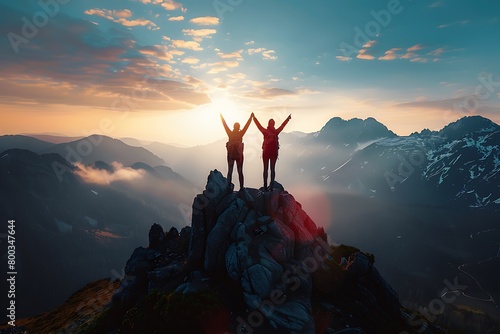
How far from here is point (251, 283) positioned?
2633 centimetres

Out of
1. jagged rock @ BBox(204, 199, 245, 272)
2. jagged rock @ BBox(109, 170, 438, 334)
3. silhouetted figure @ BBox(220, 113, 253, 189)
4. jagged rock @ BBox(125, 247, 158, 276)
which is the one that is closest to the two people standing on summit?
silhouetted figure @ BBox(220, 113, 253, 189)

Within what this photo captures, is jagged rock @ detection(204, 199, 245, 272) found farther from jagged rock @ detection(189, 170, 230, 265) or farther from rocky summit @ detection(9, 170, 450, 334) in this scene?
jagged rock @ detection(189, 170, 230, 265)

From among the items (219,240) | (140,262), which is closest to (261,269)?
(219,240)

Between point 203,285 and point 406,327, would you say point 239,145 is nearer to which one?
point 203,285

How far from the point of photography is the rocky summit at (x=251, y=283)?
22.7 m

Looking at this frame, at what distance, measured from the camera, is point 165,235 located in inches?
1937

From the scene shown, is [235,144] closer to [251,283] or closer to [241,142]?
[241,142]

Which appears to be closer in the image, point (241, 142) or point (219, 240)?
point (219, 240)

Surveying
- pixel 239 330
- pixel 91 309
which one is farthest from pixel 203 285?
pixel 91 309

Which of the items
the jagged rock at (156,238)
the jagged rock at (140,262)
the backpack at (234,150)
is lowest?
the jagged rock at (140,262)

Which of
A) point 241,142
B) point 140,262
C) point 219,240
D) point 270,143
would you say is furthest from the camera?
point 140,262

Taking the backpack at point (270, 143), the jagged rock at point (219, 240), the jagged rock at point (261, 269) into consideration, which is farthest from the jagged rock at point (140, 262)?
the backpack at point (270, 143)

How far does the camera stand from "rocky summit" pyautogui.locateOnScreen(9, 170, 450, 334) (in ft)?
74.5

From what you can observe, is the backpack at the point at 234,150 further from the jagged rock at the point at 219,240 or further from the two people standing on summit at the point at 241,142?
the jagged rock at the point at 219,240
